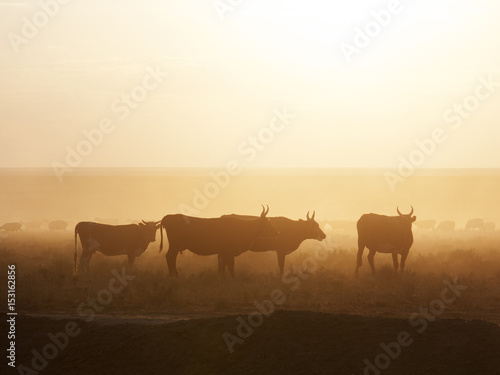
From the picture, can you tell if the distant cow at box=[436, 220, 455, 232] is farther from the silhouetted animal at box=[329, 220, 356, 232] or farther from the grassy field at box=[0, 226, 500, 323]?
the grassy field at box=[0, 226, 500, 323]

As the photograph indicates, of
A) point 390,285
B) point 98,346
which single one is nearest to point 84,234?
point 390,285

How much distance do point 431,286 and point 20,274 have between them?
10935mm

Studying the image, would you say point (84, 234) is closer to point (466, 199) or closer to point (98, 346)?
point (98, 346)

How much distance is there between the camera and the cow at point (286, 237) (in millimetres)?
25922

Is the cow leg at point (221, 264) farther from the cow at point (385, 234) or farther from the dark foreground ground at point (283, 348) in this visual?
the dark foreground ground at point (283, 348)

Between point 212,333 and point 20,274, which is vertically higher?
point 20,274

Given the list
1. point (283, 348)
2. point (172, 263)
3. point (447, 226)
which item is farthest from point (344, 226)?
point (283, 348)

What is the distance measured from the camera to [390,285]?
21984mm

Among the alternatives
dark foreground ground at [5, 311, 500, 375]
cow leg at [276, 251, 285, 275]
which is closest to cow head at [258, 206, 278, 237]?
cow leg at [276, 251, 285, 275]

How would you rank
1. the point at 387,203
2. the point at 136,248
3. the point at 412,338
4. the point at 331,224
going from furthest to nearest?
the point at 387,203, the point at 331,224, the point at 136,248, the point at 412,338

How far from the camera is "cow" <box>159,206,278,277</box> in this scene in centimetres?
2497

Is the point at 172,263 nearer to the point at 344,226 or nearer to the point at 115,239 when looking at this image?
the point at 115,239

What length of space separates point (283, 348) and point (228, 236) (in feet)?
44.6

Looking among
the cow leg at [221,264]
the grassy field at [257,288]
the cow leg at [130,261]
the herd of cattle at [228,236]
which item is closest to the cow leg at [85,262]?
the herd of cattle at [228,236]
